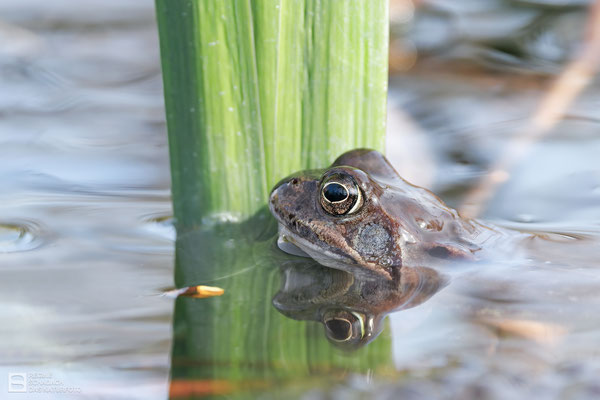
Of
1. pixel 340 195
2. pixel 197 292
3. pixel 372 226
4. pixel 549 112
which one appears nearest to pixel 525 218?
pixel 372 226

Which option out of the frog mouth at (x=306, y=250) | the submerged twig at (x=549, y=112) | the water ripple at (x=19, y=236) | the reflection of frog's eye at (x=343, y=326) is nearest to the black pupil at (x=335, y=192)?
the frog mouth at (x=306, y=250)

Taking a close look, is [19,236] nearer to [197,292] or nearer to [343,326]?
[197,292]

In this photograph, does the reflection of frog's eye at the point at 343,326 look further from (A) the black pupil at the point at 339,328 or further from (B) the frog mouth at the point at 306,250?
(B) the frog mouth at the point at 306,250

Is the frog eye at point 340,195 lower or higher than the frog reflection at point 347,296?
higher

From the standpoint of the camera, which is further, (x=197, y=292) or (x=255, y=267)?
(x=255, y=267)

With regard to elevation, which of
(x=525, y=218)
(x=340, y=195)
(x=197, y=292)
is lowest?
(x=525, y=218)

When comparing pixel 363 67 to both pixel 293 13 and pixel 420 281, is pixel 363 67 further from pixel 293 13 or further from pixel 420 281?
pixel 420 281

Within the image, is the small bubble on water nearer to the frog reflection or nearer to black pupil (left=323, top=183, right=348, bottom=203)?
the frog reflection

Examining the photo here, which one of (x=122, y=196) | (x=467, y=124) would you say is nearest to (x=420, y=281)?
(x=122, y=196)
